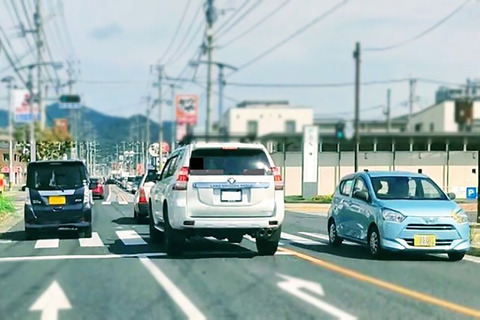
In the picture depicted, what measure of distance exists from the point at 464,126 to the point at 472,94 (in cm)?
61

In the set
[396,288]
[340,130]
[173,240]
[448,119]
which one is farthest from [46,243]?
[448,119]

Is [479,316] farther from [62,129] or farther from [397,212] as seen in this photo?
[62,129]

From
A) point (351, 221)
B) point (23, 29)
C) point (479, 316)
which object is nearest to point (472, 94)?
point (479, 316)

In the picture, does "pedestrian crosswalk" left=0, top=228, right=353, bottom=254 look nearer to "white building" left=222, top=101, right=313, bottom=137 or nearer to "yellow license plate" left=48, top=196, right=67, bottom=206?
"yellow license plate" left=48, top=196, right=67, bottom=206

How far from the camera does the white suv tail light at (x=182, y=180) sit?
13219mm

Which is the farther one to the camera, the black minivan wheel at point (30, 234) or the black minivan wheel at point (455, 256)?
the black minivan wheel at point (30, 234)

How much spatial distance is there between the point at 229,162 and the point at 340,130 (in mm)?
5818

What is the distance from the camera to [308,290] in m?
10.1

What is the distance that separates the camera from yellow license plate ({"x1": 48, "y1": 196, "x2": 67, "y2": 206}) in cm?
1811

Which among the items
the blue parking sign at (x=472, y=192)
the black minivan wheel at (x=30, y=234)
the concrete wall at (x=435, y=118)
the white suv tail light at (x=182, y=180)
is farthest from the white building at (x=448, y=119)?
the blue parking sign at (x=472, y=192)

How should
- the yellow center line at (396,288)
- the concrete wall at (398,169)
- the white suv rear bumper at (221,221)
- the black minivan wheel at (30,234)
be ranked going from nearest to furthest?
1. the yellow center line at (396,288)
2. the white suv rear bumper at (221,221)
3. the black minivan wheel at (30,234)
4. the concrete wall at (398,169)

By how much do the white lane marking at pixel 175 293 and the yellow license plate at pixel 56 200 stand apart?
562 centimetres

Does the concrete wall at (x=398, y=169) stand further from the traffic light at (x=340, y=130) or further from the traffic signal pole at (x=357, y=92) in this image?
the traffic light at (x=340, y=130)

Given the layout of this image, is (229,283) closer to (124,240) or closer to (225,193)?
(225,193)
